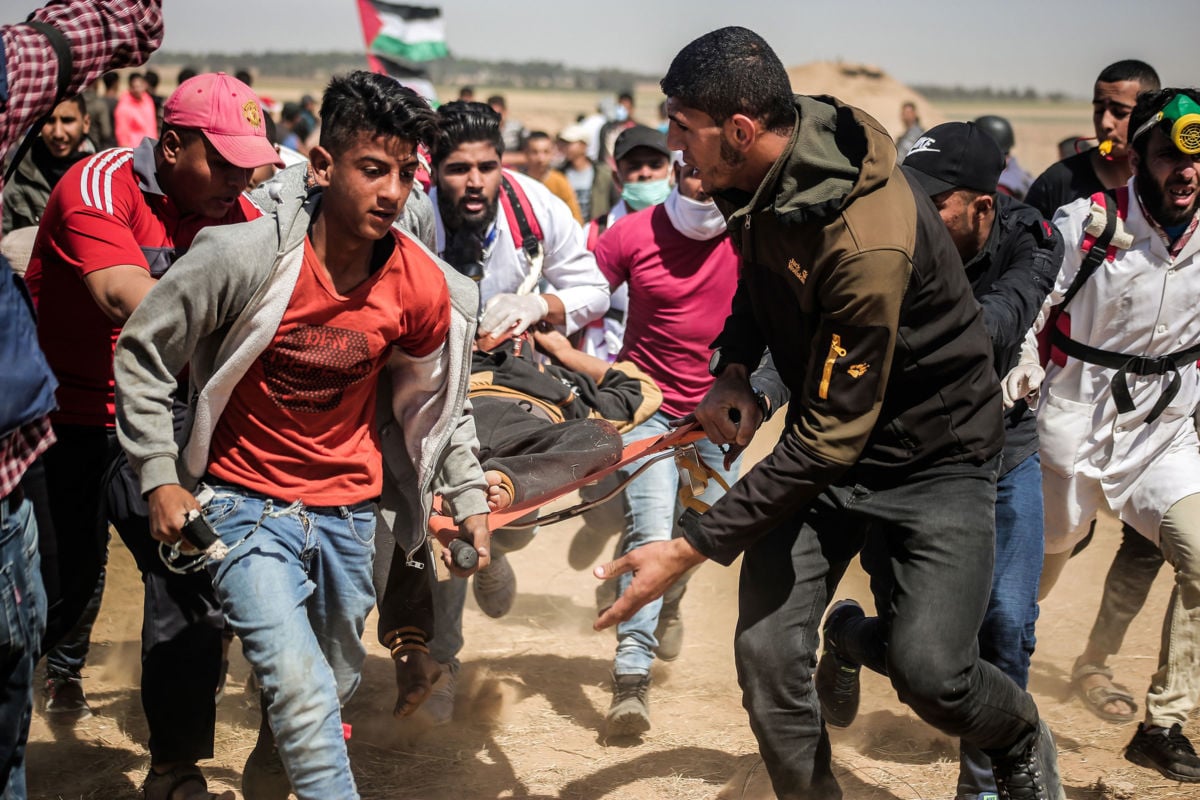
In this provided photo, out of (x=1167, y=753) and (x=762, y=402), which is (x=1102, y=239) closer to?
(x=762, y=402)

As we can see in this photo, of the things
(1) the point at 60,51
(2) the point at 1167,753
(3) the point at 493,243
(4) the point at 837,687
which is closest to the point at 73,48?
(1) the point at 60,51

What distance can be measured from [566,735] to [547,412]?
151 cm

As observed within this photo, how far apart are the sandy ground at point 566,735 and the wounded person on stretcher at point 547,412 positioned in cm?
130

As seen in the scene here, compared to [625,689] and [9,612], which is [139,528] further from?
[625,689]

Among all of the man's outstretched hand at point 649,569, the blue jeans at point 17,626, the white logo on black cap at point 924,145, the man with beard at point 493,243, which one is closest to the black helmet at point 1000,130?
the man with beard at point 493,243

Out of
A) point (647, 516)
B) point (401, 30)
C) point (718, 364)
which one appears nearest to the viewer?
point (718, 364)

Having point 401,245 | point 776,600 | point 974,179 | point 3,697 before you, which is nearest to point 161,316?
point 401,245

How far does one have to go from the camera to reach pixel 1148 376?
5059 millimetres

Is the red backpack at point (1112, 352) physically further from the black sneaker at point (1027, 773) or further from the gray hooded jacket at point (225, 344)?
the gray hooded jacket at point (225, 344)

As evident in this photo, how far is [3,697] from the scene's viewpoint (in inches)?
118

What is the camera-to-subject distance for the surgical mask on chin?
7.37 metres

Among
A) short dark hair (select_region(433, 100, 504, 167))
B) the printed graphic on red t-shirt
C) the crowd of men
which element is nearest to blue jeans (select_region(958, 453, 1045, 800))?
the crowd of men

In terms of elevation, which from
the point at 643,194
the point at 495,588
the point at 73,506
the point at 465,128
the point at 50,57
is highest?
the point at 50,57

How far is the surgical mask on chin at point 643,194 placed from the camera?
24.2 ft
